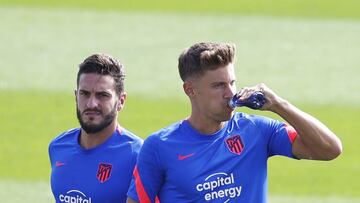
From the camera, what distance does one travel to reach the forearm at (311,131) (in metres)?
5.71

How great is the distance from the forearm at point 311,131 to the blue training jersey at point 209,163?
0.17 metres

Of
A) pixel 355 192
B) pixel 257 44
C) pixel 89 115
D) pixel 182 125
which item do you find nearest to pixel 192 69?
pixel 182 125

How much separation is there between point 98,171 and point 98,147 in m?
0.16

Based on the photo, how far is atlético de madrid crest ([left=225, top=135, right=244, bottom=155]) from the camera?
593cm

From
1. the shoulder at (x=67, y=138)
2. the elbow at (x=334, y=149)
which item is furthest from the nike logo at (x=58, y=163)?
the elbow at (x=334, y=149)

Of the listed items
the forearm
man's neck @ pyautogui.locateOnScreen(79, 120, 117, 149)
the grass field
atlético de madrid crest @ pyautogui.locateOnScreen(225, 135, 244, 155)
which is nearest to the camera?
the forearm

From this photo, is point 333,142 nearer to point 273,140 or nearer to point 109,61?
point 273,140

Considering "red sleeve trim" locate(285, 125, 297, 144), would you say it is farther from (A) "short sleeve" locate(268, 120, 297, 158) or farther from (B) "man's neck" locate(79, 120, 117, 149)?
(B) "man's neck" locate(79, 120, 117, 149)

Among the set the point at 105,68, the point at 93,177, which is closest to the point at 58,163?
the point at 93,177

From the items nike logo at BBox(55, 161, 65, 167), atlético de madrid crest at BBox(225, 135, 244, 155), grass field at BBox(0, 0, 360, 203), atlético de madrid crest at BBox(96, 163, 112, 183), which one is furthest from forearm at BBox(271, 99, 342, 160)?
grass field at BBox(0, 0, 360, 203)

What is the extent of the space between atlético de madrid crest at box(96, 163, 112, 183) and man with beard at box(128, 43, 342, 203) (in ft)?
→ 1.50

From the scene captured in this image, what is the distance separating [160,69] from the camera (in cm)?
1370

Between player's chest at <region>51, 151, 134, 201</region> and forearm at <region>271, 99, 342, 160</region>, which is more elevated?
forearm at <region>271, 99, 342, 160</region>

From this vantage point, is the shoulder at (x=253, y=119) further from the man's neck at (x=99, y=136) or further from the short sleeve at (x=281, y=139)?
the man's neck at (x=99, y=136)
